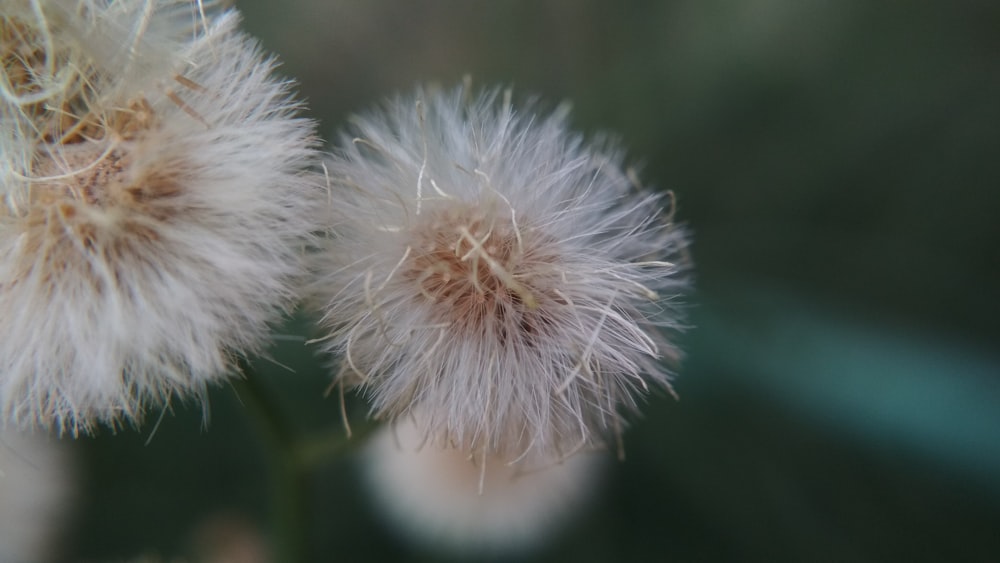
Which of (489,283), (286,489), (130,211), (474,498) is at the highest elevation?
(130,211)

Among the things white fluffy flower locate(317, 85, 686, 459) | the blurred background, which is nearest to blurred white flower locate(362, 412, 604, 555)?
the blurred background

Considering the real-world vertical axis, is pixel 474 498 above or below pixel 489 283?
below

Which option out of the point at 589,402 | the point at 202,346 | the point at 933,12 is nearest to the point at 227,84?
the point at 202,346

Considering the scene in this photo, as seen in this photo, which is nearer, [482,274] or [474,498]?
[482,274]

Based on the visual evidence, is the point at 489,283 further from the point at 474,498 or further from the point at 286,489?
the point at 474,498

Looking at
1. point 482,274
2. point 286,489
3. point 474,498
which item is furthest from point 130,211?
point 474,498

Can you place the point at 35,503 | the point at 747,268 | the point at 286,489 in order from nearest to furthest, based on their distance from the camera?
the point at 286,489, the point at 35,503, the point at 747,268

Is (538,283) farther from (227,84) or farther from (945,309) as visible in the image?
(945,309)
